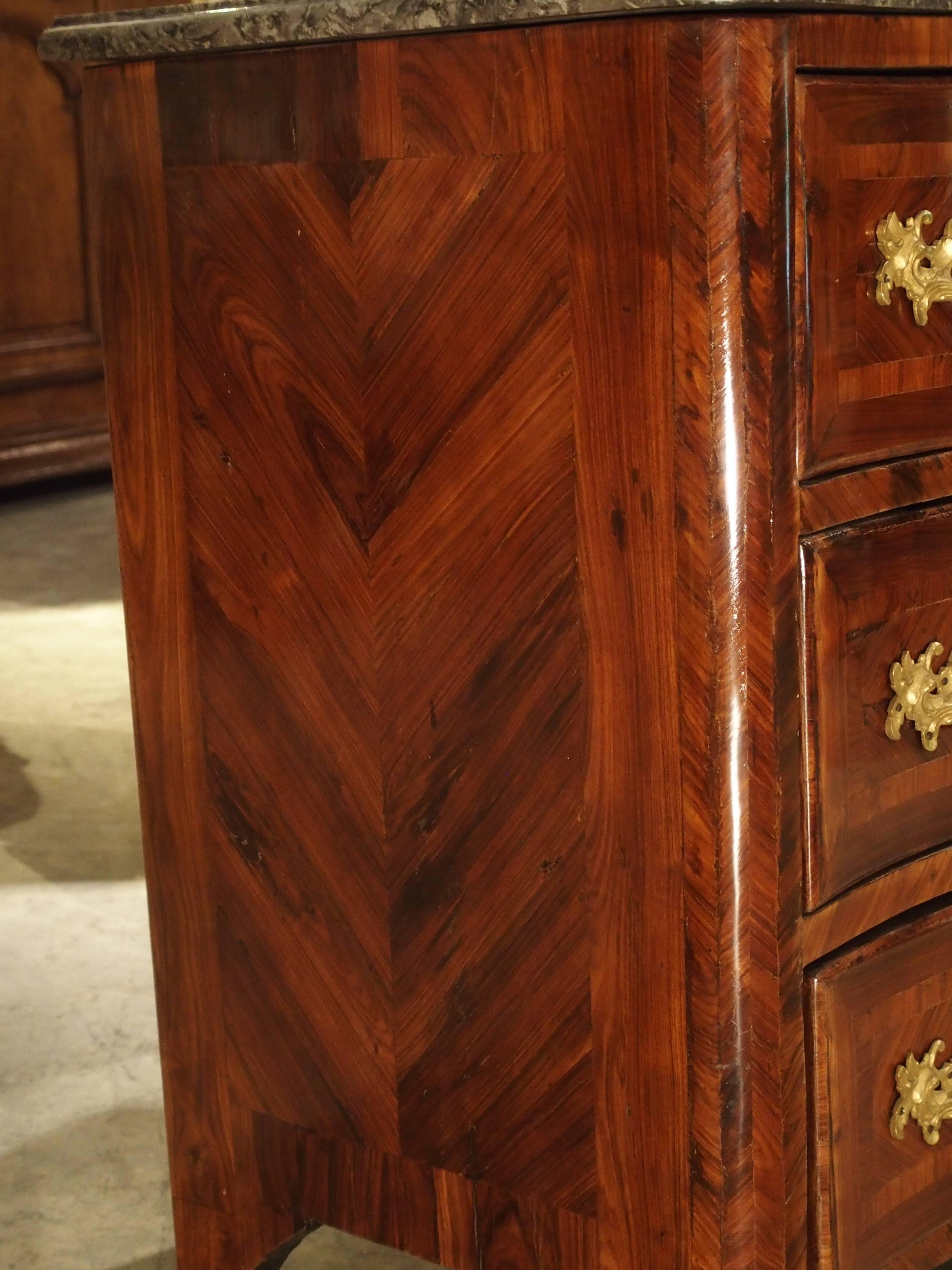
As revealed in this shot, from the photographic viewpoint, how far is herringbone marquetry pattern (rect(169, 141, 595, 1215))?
99 cm

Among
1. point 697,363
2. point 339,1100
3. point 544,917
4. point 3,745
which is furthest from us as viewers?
point 3,745

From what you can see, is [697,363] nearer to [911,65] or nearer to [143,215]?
[911,65]

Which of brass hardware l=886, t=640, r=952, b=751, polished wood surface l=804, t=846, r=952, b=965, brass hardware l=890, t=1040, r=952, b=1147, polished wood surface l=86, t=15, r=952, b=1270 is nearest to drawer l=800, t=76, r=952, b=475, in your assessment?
polished wood surface l=86, t=15, r=952, b=1270

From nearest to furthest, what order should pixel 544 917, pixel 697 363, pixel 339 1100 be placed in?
pixel 697 363 → pixel 544 917 → pixel 339 1100

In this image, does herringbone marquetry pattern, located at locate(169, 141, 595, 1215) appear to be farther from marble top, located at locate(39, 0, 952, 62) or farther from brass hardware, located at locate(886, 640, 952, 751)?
Result: brass hardware, located at locate(886, 640, 952, 751)

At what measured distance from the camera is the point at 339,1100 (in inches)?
46.5

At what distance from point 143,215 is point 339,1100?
2.00ft

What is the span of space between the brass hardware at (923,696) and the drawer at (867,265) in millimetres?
127

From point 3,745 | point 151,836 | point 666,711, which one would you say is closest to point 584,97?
point 666,711

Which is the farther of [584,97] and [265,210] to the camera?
[265,210]

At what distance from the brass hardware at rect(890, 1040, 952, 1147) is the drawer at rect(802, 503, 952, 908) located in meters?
0.14

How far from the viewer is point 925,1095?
1.11m

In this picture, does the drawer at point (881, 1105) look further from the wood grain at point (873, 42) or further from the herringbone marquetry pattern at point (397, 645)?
the wood grain at point (873, 42)

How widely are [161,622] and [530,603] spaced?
1.02ft
